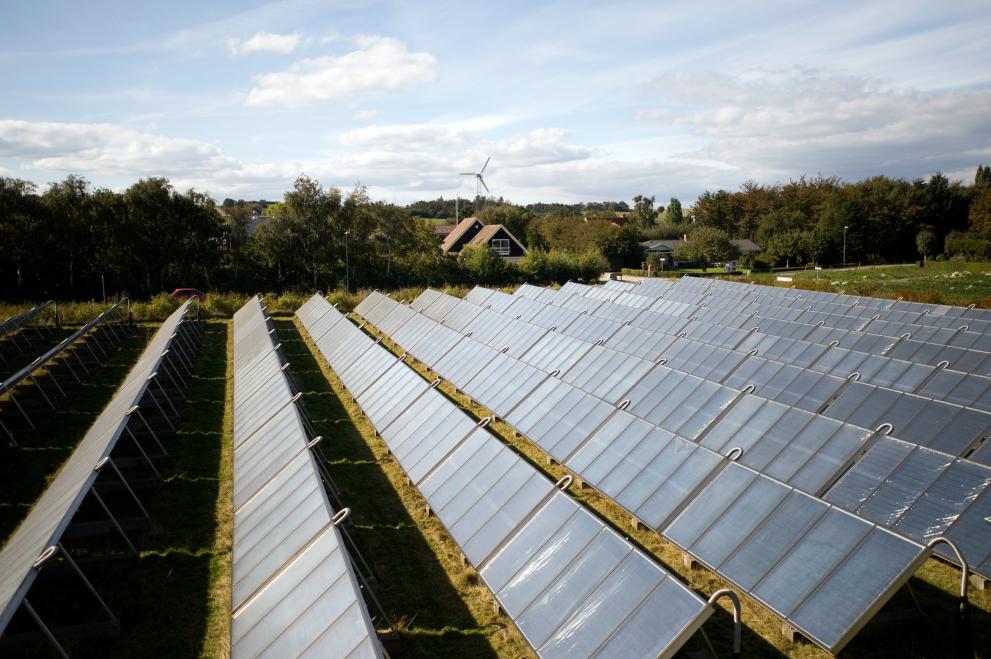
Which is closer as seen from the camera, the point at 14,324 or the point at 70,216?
the point at 14,324

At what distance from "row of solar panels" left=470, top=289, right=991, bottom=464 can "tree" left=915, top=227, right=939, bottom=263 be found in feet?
280

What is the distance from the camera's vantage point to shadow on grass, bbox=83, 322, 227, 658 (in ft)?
31.8

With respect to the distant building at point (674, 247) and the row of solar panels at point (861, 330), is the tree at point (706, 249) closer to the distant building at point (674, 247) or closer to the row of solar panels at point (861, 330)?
the distant building at point (674, 247)

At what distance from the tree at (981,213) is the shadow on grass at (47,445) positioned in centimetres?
10783

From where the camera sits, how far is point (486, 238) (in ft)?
306

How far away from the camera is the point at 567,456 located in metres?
14.0

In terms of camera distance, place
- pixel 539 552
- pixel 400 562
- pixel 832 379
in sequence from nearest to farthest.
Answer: pixel 539 552 → pixel 400 562 → pixel 832 379

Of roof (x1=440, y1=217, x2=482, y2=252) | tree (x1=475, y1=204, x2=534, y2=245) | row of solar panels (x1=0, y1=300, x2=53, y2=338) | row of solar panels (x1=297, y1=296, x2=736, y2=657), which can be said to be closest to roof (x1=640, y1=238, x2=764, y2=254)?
tree (x1=475, y1=204, x2=534, y2=245)

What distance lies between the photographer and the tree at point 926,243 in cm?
9275

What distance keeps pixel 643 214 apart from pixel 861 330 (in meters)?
136

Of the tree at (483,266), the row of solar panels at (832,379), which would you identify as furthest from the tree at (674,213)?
the row of solar panels at (832,379)

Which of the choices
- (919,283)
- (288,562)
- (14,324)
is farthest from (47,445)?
(919,283)

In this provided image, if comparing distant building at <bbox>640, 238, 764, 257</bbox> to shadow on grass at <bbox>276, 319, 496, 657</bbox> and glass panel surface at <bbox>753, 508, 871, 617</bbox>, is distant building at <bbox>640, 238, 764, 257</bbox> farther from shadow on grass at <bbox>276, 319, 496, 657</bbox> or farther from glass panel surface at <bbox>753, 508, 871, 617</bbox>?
glass panel surface at <bbox>753, 508, 871, 617</bbox>

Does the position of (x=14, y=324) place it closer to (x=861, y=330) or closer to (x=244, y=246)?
(x=244, y=246)
